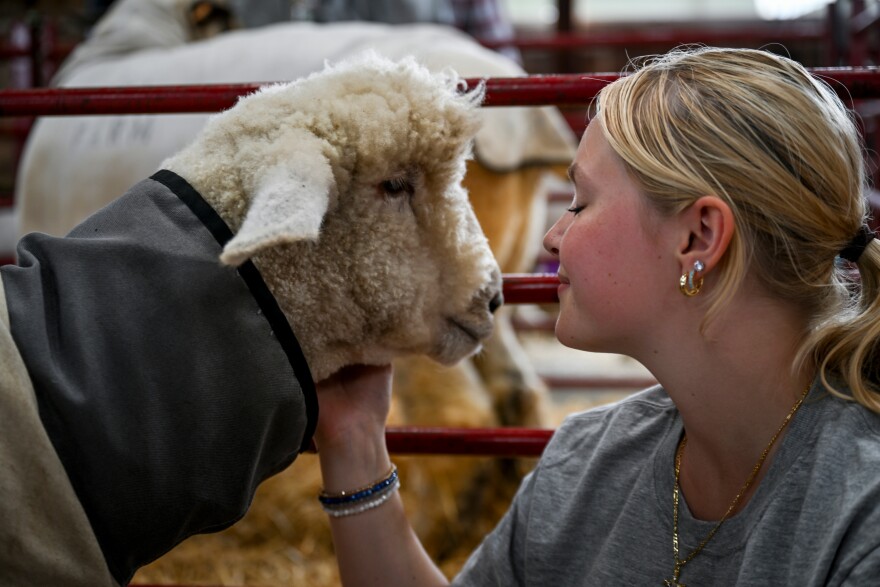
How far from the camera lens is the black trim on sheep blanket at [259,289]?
3.89 ft

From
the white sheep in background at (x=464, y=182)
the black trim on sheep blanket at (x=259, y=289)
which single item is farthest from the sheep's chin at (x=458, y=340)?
the white sheep in background at (x=464, y=182)

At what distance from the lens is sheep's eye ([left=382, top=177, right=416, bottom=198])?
1.41 metres

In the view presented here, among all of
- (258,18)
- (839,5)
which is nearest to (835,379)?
(839,5)

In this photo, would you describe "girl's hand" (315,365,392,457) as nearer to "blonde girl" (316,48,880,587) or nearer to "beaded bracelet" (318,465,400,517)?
"beaded bracelet" (318,465,400,517)

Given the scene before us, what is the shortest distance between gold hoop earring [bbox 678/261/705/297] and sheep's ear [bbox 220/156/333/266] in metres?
0.45

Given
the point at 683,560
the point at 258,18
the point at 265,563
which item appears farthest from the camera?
the point at 258,18

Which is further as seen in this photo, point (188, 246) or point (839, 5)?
point (839, 5)

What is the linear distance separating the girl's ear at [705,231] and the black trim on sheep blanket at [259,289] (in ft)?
1.62

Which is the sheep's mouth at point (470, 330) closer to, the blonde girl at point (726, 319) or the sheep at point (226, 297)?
the sheep at point (226, 297)

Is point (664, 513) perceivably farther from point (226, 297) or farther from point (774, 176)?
point (226, 297)

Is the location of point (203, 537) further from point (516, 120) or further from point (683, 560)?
point (683, 560)

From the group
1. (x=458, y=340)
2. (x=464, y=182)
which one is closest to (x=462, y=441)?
(x=458, y=340)

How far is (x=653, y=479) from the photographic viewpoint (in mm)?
1280

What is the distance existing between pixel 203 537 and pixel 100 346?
1.96 metres
